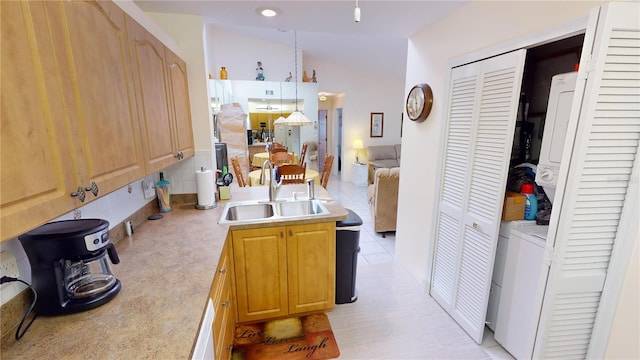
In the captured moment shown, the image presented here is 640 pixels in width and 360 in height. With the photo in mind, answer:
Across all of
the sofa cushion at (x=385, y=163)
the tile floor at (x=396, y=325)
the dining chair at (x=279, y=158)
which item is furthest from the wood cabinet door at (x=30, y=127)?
the sofa cushion at (x=385, y=163)

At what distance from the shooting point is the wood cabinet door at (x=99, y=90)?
0.85 metres

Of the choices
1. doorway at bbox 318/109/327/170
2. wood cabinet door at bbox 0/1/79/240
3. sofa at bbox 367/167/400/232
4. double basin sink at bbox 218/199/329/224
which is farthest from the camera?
doorway at bbox 318/109/327/170

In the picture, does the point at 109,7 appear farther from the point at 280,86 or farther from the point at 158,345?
the point at 280,86

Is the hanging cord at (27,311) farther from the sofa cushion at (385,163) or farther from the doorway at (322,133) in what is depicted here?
the doorway at (322,133)

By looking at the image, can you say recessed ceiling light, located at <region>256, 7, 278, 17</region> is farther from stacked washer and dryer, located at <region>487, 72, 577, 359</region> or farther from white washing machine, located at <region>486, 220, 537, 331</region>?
white washing machine, located at <region>486, 220, 537, 331</region>

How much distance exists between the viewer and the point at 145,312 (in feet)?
3.37

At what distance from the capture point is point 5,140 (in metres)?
0.62

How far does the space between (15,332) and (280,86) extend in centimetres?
604

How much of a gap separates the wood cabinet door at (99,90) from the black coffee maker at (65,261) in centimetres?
19

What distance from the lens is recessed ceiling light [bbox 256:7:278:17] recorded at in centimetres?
194

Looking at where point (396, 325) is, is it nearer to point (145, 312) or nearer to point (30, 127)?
point (145, 312)

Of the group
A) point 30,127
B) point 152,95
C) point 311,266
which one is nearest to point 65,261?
point 30,127

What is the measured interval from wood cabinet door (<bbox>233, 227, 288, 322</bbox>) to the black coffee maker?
2.78ft

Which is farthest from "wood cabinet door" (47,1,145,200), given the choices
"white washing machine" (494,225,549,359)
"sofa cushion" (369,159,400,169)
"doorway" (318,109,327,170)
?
"doorway" (318,109,327,170)
